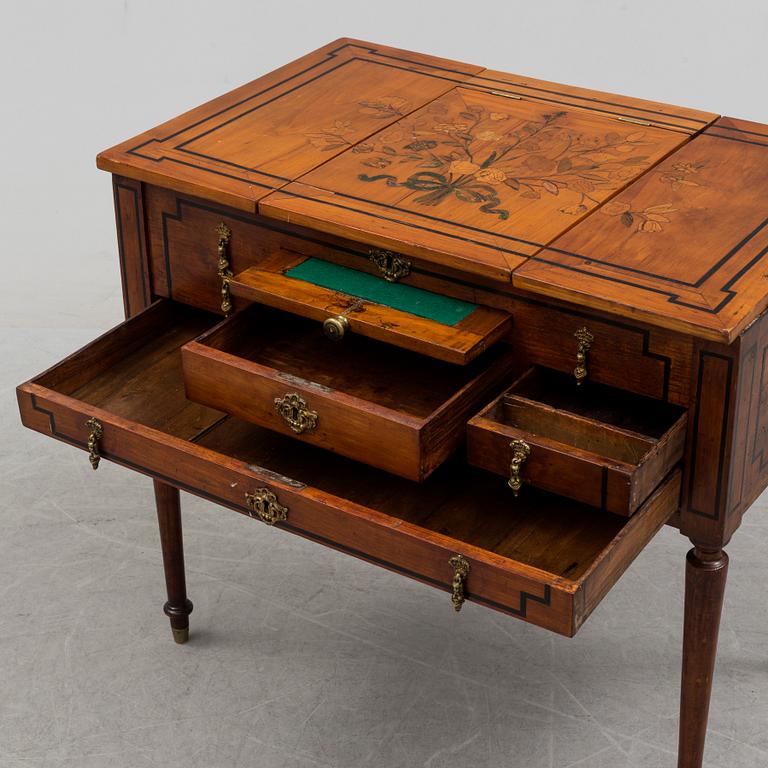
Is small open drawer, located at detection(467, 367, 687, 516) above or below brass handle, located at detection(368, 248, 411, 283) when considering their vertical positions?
below

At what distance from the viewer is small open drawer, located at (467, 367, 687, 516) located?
7.86 ft

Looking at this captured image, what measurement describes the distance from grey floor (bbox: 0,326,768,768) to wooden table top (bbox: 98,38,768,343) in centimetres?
98

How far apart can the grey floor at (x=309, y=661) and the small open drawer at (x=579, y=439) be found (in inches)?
27.1

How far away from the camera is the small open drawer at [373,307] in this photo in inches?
100

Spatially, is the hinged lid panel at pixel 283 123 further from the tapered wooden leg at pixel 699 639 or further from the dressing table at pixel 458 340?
the tapered wooden leg at pixel 699 639

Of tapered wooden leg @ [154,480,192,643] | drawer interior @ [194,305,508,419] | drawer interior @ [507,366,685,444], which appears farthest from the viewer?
tapered wooden leg @ [154,480,192,643]

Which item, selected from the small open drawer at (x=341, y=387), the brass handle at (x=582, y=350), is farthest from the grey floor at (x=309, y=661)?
the brass handle at (x=582, y=350)

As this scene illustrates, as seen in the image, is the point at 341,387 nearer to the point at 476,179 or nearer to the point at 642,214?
the point at 476,179

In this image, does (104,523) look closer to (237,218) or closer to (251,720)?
(251,720)

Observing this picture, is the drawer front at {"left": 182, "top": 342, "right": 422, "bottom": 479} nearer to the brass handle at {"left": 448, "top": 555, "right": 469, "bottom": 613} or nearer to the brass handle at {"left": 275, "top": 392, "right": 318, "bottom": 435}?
the brass handle at {"left": 275, "top": 392, "right": 318, "bottom": 435}

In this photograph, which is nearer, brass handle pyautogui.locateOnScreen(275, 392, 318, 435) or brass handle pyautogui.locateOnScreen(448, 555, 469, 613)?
brass handle pyautogui.locateOnScreen(448, 555, 469, 613)

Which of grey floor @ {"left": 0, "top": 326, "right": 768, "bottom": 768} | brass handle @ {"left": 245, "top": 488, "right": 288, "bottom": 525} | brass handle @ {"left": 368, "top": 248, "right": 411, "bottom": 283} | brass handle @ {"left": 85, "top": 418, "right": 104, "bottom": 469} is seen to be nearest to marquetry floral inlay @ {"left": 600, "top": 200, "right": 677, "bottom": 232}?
brass handle @ {"left": 368, "top": 248, "right": 411, "bottom": 283}

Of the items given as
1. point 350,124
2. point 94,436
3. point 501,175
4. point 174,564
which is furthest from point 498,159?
point 174,564

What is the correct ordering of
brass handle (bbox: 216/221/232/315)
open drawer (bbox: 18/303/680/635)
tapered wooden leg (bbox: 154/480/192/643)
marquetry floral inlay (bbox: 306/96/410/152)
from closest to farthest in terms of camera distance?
1. open drawer (bbox: 18/303/680/635)
2. brass handle (bbox: 216/221/232/315)
3. marquetry floral inlay (bbox: 306/96/410/152)
4. tapered wooden leg (bbox: 154/480/192/643)
